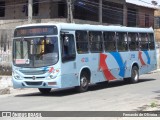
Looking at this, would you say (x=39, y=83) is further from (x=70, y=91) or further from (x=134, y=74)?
(x=134, y=74)

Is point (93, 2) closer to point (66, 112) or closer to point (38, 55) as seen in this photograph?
point (38, 55)

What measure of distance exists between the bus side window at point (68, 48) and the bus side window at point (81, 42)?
0.43 meters

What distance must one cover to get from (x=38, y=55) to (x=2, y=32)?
1659 cm

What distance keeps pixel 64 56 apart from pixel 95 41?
2.76 metres

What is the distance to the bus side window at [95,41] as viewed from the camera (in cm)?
1952

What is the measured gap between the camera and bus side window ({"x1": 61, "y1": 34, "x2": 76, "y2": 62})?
17456 millimetres

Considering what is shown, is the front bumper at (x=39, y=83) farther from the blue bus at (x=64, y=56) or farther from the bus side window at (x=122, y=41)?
the bus side window at (x=122, y=41)

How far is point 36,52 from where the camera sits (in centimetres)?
1747

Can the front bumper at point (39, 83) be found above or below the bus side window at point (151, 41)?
below

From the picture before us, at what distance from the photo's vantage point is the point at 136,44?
23547mm

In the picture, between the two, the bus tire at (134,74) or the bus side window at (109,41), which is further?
the bus tire at (134,74)

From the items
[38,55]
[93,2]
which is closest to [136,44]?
[38,55]

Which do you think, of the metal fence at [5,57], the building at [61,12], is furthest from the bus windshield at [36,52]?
the building at [61,12]

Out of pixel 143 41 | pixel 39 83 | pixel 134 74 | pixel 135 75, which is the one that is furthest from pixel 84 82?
pixel 143 41
